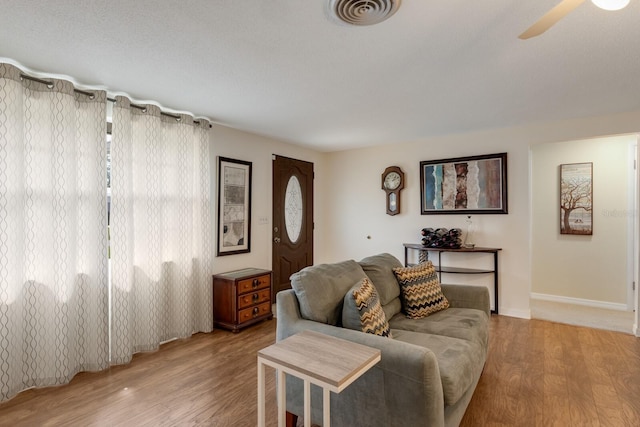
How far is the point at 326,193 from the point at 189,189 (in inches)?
106

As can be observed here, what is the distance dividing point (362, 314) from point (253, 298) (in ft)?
7.18

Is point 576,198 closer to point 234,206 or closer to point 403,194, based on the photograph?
point 403,194

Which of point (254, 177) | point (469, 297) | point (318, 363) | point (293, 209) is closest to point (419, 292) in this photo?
point (469, 297)

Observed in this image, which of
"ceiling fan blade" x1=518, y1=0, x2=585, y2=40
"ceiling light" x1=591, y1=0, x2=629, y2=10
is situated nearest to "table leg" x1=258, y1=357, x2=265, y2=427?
"ceiling fan blade" x1=518, y1=0, x2=585, y2=40

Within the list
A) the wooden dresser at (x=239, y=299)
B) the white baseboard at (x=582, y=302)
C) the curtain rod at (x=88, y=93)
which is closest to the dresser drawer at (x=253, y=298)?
the wooden dresser at (x=239, y=299)

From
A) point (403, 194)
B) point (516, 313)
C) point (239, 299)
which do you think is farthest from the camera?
point (403, 194)

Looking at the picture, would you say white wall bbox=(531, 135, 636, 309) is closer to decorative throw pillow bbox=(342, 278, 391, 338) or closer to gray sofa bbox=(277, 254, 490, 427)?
gray sofa bbox=(277, 254, 490, 427)

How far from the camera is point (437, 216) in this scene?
4566mm

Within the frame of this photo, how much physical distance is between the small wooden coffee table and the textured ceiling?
5.55 ft

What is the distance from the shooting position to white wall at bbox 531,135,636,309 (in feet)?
13.9

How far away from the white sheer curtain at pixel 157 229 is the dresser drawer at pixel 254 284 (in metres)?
0.37

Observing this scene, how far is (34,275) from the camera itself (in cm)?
244

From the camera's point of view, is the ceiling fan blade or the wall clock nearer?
the ceiling fan blade

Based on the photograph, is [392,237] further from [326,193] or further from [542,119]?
[542,119]
